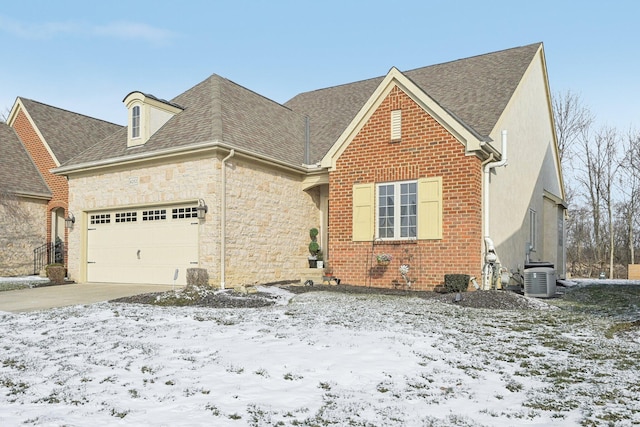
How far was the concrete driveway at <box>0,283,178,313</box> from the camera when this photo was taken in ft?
35.5

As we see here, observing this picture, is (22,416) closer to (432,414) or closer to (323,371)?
(323,371)

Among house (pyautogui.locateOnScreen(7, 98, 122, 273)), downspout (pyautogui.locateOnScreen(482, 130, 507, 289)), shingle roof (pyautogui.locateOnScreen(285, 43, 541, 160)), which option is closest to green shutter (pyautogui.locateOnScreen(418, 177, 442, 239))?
downspout (pyautogui.locateOnScreen(482, 130, 507, 289))

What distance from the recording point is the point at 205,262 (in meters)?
13.5

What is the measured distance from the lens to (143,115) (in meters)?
15.5

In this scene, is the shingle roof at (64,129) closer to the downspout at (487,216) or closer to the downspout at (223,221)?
the downspout at (223,221)

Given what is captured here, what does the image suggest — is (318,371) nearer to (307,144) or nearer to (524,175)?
(307,144)

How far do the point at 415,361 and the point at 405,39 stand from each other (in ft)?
37.6

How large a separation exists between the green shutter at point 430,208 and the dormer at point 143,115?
817cm

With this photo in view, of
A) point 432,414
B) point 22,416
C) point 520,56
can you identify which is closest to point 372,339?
point 432,414

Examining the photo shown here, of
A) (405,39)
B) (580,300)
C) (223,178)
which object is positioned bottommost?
(580,300)

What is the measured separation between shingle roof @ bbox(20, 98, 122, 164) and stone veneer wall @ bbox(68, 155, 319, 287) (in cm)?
499

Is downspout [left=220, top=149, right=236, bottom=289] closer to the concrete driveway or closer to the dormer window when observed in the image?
the concrete driveway

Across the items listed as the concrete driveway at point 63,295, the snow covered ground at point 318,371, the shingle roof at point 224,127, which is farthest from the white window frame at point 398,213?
the concrete driveway at point 63,295

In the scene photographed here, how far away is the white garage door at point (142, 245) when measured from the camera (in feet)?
46.7
